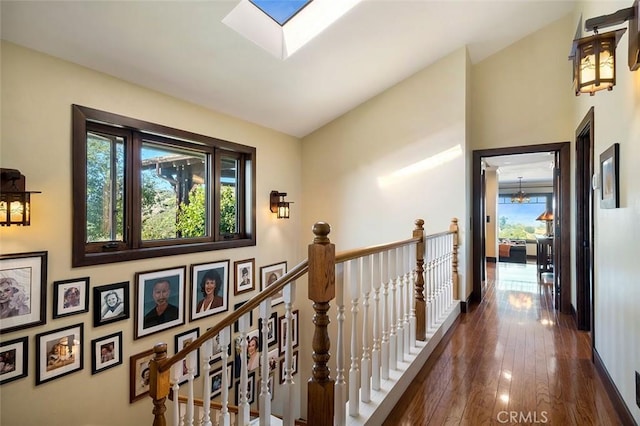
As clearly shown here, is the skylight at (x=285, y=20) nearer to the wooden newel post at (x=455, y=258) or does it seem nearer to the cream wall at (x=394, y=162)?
the cream wall at (x=394, y=162)

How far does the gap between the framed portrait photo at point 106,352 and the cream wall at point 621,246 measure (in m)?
3.45

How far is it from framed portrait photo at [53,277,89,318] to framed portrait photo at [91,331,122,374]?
30cm

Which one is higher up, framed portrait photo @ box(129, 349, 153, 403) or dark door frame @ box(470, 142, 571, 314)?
dark door frame @ box(470, 142, 571, 314)

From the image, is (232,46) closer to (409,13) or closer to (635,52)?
(409,13)

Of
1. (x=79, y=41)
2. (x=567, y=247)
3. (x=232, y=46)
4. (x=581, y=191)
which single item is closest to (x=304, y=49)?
(x=232, y=46)

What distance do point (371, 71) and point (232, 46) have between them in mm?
1760

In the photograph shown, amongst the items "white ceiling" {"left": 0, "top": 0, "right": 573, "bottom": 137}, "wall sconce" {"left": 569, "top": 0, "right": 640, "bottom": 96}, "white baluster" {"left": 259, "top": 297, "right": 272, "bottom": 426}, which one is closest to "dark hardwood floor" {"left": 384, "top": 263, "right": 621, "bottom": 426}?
"white baluster" {"left": 259, "top": 297, "right": 272, "bottom": 426}

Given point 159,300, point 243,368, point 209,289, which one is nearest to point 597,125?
point 243,368

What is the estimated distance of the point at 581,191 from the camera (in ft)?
12.6

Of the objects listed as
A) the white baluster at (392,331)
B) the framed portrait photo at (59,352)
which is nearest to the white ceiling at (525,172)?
the white baluster at (392,331)

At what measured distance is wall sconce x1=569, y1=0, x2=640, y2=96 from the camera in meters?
1.78

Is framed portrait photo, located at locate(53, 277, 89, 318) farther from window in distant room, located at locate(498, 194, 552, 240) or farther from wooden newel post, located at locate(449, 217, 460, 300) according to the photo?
window in distant room, located at locate(498, 194, 552, 240)

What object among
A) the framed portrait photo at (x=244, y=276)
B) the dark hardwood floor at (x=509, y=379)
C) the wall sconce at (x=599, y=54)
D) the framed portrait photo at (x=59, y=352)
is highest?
the wall sconce at (x=599, y=54)

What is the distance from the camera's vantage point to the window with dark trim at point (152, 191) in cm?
284
